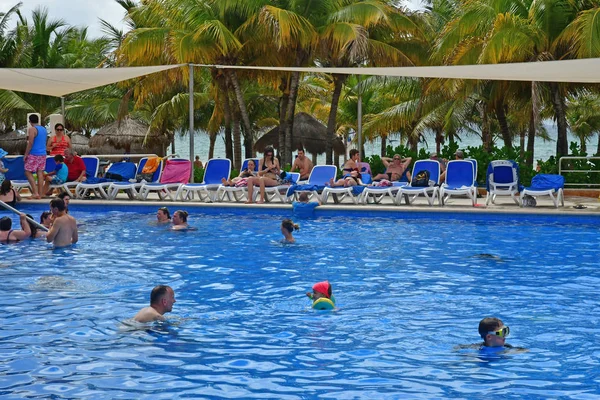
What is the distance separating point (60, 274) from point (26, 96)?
25678 millimetres

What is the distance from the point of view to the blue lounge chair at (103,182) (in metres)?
17.2

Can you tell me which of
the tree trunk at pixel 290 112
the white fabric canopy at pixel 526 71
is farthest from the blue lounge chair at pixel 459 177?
the tree trunk at pixel 290 112

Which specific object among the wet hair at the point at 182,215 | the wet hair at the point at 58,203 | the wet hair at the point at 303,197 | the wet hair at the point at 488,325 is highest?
the wet hair at the point at 58,203

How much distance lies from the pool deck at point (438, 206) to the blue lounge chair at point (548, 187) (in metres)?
0.22

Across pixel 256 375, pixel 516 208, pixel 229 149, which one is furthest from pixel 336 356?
pixel 229 149

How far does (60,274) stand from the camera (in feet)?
32.7

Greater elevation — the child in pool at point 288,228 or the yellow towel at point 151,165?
the yellow towel at point 151,165

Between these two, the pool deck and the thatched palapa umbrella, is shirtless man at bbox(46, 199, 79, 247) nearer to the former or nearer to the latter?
the pool deck

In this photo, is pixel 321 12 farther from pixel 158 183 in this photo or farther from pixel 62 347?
pixel 62 347

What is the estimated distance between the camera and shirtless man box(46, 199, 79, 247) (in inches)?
437

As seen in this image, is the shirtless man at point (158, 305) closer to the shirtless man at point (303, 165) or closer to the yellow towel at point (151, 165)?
the shirtless man at point (303, 165)

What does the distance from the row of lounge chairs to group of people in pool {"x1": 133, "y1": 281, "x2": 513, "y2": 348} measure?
305 inches

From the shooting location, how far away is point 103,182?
17.2 m

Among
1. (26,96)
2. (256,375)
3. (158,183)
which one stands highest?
(26,96)
